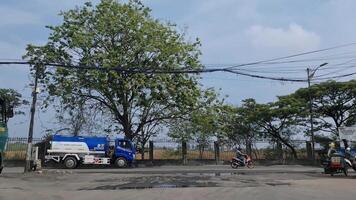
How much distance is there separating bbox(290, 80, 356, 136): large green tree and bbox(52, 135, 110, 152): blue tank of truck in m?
17.7

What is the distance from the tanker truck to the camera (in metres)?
37.1

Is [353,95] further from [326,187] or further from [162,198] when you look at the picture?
[162,198]

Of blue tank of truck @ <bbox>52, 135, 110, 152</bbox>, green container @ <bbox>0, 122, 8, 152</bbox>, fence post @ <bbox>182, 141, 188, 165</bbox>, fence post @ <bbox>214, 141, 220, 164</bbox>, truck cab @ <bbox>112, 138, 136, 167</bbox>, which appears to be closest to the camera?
green container @ <bbox>0, 122, 8, 152</bbox>

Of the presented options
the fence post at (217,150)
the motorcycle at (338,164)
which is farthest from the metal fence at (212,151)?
the motorcycle at (338,164)

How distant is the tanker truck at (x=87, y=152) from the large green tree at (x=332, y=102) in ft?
54.7

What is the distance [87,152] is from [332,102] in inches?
858

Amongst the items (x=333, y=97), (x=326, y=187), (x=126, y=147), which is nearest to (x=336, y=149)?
(x=326, y=187)

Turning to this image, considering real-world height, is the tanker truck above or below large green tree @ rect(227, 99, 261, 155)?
below

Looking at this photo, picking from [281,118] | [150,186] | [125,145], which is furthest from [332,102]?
[150,186]

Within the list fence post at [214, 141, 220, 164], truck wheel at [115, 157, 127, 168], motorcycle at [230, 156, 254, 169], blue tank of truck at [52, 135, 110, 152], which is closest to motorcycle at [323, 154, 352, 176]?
motorcycle at [230, 156, 254, 169]

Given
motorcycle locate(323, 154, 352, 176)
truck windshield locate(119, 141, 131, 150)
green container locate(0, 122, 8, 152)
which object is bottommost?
motorcycle locate(323, 154, 352, 176)

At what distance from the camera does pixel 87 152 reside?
37531 mm

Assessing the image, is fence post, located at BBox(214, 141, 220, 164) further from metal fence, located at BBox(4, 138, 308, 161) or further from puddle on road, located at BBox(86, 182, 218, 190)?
puddle on road, located at BBox(86, 182, 218, 190)

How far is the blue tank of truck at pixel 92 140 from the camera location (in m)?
37.5
